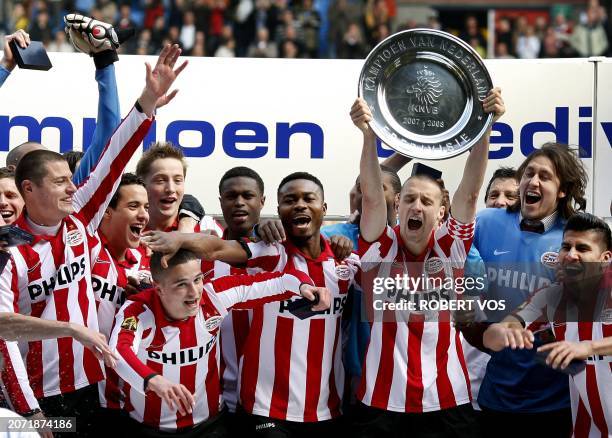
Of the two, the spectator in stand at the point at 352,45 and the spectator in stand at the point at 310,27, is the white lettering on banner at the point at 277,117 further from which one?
the spectator in stand at the point at 310,27

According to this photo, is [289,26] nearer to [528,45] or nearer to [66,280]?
[528,45]

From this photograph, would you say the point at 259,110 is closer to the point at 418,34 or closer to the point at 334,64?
the point at 334,64

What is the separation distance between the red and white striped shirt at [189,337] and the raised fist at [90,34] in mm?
1321

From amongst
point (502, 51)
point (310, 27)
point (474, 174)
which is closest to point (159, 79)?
point (474, 174)

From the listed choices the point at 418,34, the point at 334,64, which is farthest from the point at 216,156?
the point at 418,34

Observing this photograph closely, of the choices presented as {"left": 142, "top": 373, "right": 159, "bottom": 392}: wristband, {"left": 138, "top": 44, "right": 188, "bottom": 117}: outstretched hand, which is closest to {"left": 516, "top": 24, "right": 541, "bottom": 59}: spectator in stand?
{"left": 138, "top": 44, "right": 188, "bottom": 117}: outstretched hand

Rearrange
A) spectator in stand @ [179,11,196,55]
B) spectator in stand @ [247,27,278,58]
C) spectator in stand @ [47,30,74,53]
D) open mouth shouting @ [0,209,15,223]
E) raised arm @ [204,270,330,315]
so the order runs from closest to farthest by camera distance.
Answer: raised arm @ [204,270,330,315] → open mouth shouting @ [0,209,15,223] → spectator in stand @ [47,30,74,53] → spectator in stand @ [247,27,278,58] → spectator in stand @ [179,11,196,55]

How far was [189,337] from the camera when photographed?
5.09 m

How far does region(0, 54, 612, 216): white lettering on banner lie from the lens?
6.49 metres

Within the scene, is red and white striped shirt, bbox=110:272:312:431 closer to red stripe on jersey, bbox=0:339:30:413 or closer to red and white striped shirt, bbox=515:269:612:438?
red stripe on jersey, bbox=0:339:30:413

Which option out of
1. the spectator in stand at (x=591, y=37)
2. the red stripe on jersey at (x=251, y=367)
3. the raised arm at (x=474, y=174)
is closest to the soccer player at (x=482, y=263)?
the raised arm at (x=474, y=174)

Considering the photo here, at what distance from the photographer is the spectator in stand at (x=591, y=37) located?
17234 mm

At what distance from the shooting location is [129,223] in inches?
216

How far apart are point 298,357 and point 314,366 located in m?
0.09
